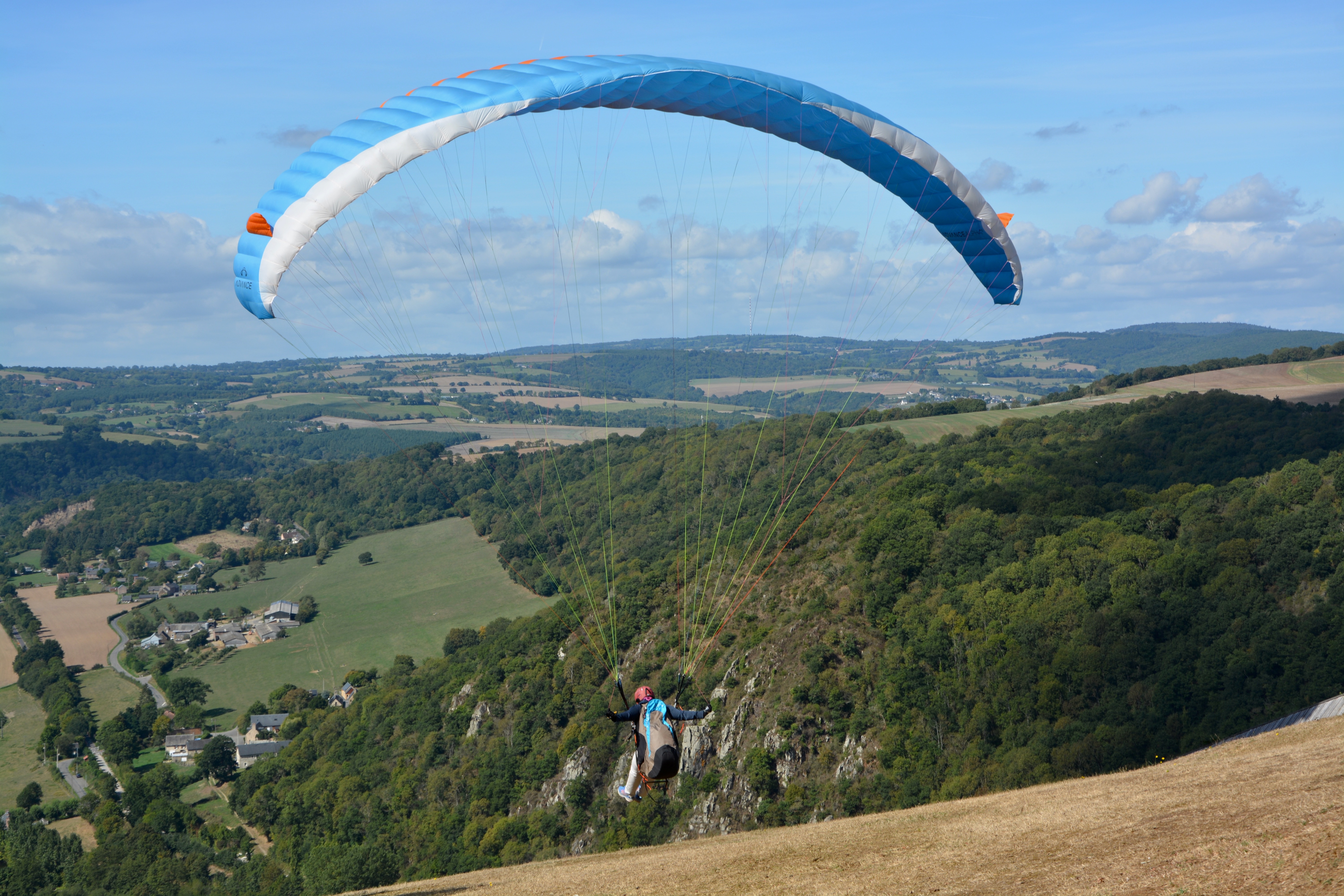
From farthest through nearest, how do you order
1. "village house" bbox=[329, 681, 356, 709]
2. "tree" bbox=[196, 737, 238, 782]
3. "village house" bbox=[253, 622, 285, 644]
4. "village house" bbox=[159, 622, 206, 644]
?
"village house" bbox=[159, 622, 206, 644], "village house" bbox=[253, 622, 285, 644], "village house" bbox=[329, 681, 356, 709], "tree" bbox=[196, 737, 238, 782]

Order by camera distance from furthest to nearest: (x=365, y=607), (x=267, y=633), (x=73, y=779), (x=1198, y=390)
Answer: (x=365, y=607) < (x=267, y=633) < (x=1198, y=390) < (x=73, y=779)

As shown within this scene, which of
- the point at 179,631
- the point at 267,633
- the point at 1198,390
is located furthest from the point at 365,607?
the point at 1198,390

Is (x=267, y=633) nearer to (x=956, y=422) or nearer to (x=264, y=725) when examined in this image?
(x=264, y=725)

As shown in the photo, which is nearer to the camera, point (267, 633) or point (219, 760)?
point (219, 760)

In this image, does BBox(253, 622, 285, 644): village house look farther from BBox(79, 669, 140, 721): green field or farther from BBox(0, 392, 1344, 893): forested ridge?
BBox(0, 392, 1344, 893): forested ridge

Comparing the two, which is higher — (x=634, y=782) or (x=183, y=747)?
(x=634, y=782)

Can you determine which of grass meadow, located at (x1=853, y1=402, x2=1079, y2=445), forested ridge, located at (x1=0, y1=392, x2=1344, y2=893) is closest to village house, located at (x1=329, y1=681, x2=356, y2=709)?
forested ridge, located at (x1=0, y1=392, x2=1344, y2=893)

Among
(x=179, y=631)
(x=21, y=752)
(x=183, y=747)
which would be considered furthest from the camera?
(x=179, y=631)
